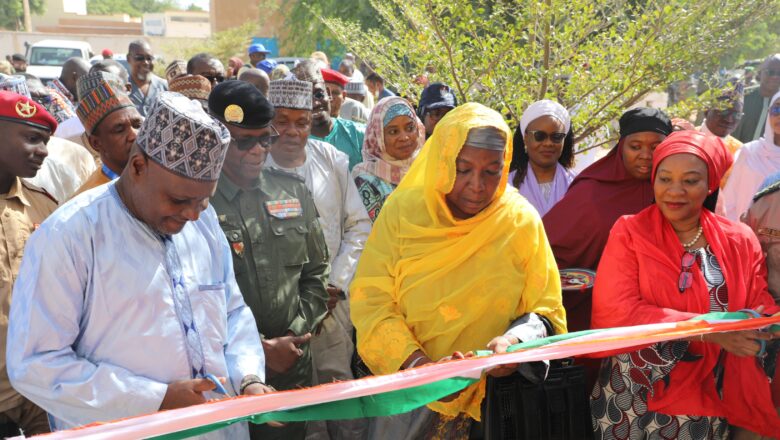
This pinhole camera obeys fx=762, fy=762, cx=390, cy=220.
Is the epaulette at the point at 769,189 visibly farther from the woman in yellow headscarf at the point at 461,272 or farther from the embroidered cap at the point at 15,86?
the embroidered cap at the point at 15,86

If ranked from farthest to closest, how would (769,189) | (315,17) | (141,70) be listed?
(315,17)
(141,70)
(769,189)

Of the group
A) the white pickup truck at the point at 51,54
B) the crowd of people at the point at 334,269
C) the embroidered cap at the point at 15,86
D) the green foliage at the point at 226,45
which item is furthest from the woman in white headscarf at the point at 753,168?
the green foliage at the point at 226,45

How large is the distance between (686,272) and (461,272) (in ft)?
3.40

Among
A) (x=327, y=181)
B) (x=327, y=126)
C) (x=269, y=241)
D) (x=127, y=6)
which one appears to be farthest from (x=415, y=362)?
(x=127, y=6)

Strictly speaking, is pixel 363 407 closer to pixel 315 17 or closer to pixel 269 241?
pixel 269 241

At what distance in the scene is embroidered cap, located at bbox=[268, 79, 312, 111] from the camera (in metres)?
4.57

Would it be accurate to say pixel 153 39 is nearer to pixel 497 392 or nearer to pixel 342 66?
pixel 342 66

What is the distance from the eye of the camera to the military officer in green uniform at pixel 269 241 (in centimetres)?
341

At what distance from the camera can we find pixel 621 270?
344cm

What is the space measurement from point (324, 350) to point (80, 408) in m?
2.05

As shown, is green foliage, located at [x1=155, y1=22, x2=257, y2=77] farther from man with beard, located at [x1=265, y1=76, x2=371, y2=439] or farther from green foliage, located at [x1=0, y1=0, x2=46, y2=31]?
man with beard, located at [x1=265, y1=76, x2=371, y2=439]

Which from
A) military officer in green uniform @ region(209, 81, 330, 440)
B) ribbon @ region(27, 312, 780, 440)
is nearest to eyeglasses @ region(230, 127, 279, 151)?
military officer in green uniform @ region(209, 81, 330, 440)

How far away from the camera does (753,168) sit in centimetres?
580

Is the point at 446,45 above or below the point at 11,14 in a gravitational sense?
above
